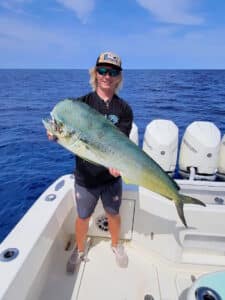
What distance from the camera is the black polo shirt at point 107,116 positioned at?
6.77ft

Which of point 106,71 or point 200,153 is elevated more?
point 106,71

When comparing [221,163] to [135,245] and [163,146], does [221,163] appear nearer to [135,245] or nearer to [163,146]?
[163,146]

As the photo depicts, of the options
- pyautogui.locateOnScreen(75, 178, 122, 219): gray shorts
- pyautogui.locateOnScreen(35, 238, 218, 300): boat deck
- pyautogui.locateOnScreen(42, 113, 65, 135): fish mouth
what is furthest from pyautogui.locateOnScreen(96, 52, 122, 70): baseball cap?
pyautogui.locateOnScreen(35, 238, 218, 300): boat deck

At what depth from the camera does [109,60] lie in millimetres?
1959

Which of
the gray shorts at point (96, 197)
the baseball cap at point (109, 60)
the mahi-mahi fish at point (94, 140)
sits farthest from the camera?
the gray shorts at point (96, 197)

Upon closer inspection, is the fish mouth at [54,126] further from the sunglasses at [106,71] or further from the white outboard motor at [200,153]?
the white outboard motor at [200,153]

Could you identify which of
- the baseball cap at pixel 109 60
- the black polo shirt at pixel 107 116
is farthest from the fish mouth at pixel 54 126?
the baseball cap at pixel 109 60

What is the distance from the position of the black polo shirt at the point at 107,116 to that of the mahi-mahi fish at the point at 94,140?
55 cm

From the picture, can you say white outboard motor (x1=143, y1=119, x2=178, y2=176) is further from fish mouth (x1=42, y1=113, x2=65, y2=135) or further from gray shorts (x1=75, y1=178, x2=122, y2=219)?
fish mouth (x1=42, y1=113, x2=65, y2=135)

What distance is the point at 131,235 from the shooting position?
2.83 meters

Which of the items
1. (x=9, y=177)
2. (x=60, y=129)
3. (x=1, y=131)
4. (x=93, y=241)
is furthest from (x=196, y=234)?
(x=1, y=131)

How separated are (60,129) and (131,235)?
5.79ft

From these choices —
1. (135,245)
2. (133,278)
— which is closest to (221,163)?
(135,245)

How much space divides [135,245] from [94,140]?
5.76 ft
